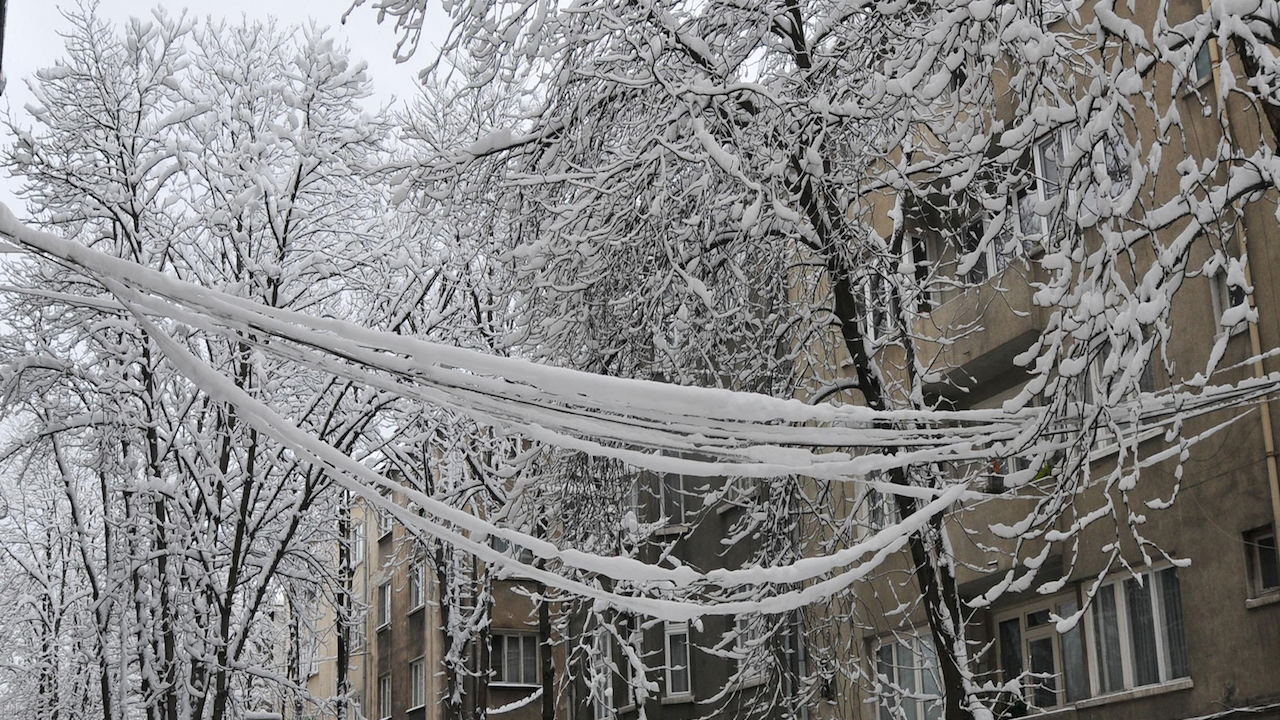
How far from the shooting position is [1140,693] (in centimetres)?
1306

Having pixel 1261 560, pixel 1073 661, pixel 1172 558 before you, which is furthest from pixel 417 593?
pixel 1172 558

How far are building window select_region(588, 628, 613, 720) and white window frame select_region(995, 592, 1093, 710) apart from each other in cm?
467

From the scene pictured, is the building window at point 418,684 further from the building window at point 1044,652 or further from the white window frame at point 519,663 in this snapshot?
the building window at point 1044,652

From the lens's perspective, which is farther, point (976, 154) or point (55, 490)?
point (55, 490)

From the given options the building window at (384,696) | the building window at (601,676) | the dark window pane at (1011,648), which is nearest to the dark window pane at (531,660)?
the building window at (601,676)

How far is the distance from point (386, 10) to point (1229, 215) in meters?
7.69

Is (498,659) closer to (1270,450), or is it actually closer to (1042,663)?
(1042,663)

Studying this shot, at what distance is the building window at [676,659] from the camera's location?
2550cm

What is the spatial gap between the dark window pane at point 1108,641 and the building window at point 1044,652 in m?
0.27

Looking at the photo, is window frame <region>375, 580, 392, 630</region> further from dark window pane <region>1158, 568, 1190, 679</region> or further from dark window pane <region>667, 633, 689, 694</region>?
dark window pane <region>1158, 568, 1190, 679</region>

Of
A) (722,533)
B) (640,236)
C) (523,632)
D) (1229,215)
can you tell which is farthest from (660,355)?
(523,632)

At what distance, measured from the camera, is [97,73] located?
19.3 meters

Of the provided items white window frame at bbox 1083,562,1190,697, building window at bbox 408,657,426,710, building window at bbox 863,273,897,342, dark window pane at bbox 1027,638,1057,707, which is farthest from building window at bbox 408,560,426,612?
building window at bbox 863,273,897,342

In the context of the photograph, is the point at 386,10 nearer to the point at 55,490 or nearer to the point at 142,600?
the point at 142,600
